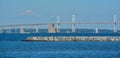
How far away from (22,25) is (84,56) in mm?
132458

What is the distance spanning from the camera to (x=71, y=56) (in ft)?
213

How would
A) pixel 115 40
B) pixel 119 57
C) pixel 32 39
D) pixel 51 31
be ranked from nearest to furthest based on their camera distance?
pixel 119 57 → pixel 115 40 → pixel 32 39 → pixel 51 31

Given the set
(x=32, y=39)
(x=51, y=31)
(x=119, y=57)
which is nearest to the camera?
(x=119, y=57)

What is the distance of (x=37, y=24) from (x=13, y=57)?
129821 millimetres

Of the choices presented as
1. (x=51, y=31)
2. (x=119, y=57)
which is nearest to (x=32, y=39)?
(x=51, y=31)

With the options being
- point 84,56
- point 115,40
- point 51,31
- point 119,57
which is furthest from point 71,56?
point 51,31

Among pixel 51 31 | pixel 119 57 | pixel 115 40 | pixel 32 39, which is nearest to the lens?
pixel 119 57

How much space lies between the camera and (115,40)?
402ft

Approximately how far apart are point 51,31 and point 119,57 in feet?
419

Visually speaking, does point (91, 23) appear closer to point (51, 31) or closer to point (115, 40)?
point (51, 31)

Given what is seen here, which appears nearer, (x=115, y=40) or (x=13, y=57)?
(x=13, y=57)

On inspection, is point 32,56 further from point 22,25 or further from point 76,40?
point 22,25

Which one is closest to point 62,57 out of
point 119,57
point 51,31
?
point 119,57

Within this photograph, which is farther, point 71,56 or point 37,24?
point 37,24
